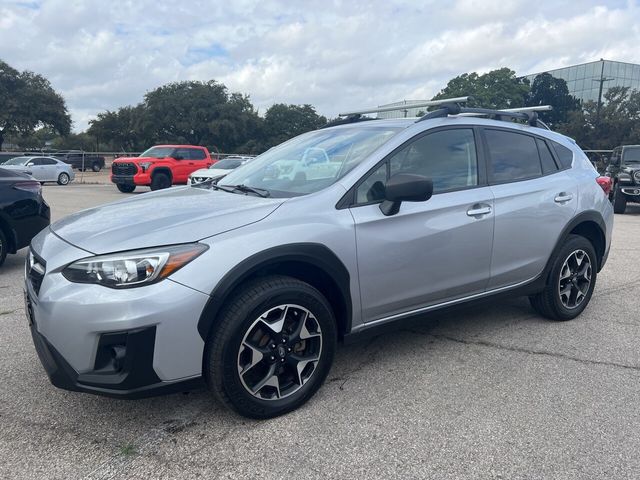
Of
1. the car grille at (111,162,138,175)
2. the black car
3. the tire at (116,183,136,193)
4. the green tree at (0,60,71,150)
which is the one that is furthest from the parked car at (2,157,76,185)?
the green tree at (0,60,71,150)

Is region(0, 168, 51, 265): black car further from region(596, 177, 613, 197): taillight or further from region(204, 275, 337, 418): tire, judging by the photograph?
region(596, 177, 613, 197): taillight

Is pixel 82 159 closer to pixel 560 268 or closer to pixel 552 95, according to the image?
pixel 560 268

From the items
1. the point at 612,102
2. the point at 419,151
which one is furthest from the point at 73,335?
the point at 612,102

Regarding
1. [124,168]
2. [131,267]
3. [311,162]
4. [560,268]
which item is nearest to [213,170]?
[124,168]

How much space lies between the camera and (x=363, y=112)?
457 centimetres

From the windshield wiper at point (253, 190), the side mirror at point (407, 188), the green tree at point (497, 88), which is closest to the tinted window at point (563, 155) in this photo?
the side mirror at point (407, 188)

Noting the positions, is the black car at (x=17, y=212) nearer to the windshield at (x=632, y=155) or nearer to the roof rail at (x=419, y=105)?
the roof rail at (x=419, y=105)

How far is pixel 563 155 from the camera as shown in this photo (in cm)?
449

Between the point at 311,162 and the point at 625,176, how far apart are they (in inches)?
534

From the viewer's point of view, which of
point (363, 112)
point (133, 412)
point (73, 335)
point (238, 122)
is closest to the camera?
point (73, 335)

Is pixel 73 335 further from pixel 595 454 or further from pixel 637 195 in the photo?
pixel 637 195

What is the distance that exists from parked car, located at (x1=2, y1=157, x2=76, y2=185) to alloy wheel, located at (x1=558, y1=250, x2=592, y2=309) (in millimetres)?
24935

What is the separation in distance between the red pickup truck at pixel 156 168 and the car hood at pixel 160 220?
16.0m

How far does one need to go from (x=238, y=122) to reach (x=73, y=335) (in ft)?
178
